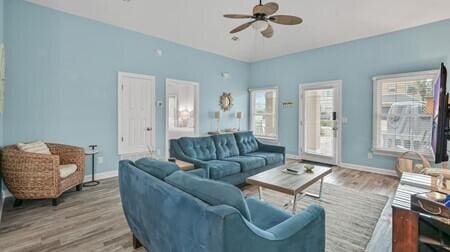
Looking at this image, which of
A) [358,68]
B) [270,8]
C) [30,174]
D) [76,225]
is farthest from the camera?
[358,68]

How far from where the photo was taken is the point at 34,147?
3.36 metres

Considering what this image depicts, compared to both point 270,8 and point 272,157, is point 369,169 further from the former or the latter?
point 270,8

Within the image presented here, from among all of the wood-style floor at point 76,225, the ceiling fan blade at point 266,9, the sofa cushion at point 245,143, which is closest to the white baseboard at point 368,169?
the wood-style floor at point 76,225

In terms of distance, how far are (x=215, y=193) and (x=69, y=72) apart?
161 inches

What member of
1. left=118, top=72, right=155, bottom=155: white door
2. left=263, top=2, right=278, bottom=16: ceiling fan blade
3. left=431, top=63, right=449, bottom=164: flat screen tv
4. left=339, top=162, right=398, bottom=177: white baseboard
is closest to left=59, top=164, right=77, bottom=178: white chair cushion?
left=118, top=72, right=155, bottom=155: white door

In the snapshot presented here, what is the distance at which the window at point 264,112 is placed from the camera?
7.08 metres

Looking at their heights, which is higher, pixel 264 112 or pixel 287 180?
pixel 264 112

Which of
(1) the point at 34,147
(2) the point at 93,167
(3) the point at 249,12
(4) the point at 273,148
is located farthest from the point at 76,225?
(3) the point at 249,12

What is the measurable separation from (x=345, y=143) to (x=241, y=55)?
12.4 ft

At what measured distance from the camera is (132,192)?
6.16 feet

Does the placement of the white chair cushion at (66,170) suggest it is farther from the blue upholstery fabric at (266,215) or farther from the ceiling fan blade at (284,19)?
the ceiling fan blade at (284,19)

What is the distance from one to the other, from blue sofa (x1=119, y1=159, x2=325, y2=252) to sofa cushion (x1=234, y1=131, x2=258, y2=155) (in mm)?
2820

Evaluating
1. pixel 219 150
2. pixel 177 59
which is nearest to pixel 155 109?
pixel 177 59

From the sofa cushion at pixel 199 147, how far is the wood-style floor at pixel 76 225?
1015 mm
